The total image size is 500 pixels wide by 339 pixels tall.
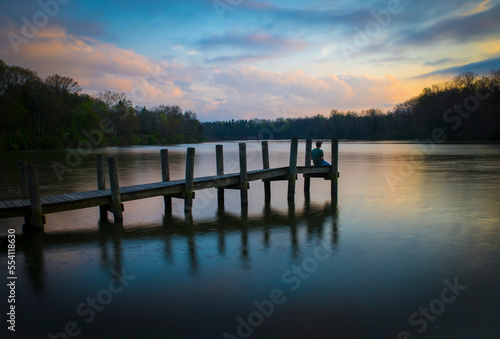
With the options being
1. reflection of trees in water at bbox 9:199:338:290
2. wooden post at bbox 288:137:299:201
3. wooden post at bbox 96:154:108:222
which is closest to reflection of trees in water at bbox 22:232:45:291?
reflection of trees in water at bbox 9:199:338:290

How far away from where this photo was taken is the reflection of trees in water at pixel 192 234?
26.0 ft

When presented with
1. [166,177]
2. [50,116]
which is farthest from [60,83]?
[166,177]

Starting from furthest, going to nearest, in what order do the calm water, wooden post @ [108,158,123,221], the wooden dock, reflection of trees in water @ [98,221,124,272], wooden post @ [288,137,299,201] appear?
1. wooden post @ [288,137,299,201]
2. wooden post @ [108,158,123,221]
3. the wooden dock
4. reflection of trees in water @ [98,221,124,272]
5. the calm water

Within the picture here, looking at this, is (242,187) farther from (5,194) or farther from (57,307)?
(5,194)

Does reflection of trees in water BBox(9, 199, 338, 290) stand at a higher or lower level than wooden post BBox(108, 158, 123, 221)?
lower

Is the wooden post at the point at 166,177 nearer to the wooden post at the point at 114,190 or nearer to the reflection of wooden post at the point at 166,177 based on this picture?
the reflection of wooden post at the point at 166,177

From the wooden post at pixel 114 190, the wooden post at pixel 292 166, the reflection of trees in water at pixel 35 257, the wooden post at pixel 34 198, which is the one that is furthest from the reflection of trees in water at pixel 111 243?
the wooden post at pixel 292 166

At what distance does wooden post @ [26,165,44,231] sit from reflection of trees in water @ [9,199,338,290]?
409 mm

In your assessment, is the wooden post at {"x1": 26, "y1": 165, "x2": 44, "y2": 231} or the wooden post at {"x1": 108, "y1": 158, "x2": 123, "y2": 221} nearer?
the wooden post at {"x1": 26, "y1": 165, "x2": 44, "y2": 231}

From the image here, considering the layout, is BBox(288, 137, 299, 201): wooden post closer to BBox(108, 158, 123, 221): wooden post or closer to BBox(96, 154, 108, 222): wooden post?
BBox(108, 158, 123, 221): wooden post

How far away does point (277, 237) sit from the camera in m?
9.63

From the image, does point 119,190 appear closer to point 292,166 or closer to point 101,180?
point 101,180

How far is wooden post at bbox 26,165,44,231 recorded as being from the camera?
30.8ft

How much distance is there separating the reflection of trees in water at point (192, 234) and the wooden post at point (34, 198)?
1.34 feet
